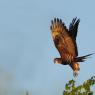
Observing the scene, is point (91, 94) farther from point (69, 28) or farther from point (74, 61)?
point (69, 28)

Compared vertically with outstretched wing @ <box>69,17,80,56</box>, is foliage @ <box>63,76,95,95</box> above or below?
below

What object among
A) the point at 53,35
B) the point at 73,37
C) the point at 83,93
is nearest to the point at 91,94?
the point at 83,93

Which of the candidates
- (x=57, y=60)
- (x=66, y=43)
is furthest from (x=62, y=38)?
(x=57, y=60)

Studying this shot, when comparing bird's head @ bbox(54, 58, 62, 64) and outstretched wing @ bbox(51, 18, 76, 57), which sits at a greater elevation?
outstretched wing @ bbox(51, 18, 76, 57)

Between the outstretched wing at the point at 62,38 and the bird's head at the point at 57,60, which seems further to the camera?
the outstretched wing at the point at 62,38

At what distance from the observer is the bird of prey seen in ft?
88.5

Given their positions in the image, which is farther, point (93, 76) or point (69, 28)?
point (69, 28)

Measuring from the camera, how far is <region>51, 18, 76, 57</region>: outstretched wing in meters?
27.9

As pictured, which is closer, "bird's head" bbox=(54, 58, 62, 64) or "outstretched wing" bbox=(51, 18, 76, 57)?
"bird's head" bbox=(54, 58, 62, 64)

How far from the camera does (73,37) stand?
27922 millimetres

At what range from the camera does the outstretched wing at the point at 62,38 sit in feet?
91.4

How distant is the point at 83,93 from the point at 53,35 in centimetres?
984

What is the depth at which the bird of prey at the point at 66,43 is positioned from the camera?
26984mm

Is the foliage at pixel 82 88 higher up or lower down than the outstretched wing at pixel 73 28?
lower down
